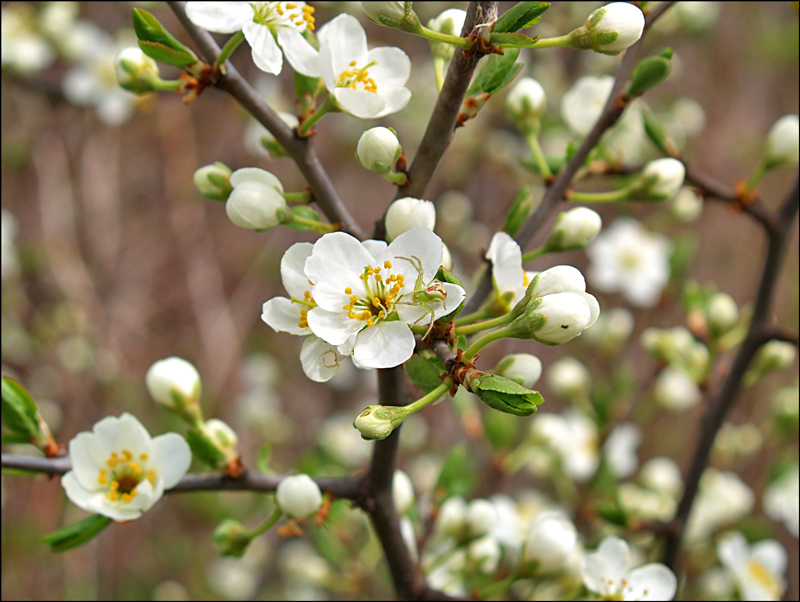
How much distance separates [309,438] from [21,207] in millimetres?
2274

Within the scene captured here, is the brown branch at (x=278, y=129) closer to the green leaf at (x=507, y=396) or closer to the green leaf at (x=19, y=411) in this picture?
the green leaf at (x=507, y=396)

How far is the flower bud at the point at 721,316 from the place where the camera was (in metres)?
1.73

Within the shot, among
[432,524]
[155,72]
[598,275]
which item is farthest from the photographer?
[598,275]

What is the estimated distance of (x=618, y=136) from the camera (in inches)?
92.0

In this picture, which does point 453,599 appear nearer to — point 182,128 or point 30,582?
point 30,582

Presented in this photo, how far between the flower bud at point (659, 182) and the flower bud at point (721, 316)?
473mm

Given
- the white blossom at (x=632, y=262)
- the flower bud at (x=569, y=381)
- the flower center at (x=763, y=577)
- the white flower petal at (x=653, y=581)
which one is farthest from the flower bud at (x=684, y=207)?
the white flower petal at (x=653, y=581)

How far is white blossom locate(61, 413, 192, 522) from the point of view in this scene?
1152 millimetres

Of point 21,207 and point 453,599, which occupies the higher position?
point 453,599

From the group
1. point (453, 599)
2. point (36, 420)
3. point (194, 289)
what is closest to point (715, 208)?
point (194, 289)

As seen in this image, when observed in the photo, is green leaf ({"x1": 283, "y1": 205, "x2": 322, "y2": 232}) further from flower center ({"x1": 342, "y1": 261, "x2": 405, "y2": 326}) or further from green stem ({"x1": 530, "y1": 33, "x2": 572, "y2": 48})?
green stem ({"x1": 530, "y1": 33, "x2": 572, "y2": 48})

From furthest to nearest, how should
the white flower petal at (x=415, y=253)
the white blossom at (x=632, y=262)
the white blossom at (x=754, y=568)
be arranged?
the white blossom at (x=632, y=262), the white blossom at (x=754, y=568), the white flower petal at (x=415, y=253)

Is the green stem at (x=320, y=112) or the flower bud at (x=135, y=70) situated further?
the flower bud at (x=135, y=70)

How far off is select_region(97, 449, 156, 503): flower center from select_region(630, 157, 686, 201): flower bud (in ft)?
3.61
